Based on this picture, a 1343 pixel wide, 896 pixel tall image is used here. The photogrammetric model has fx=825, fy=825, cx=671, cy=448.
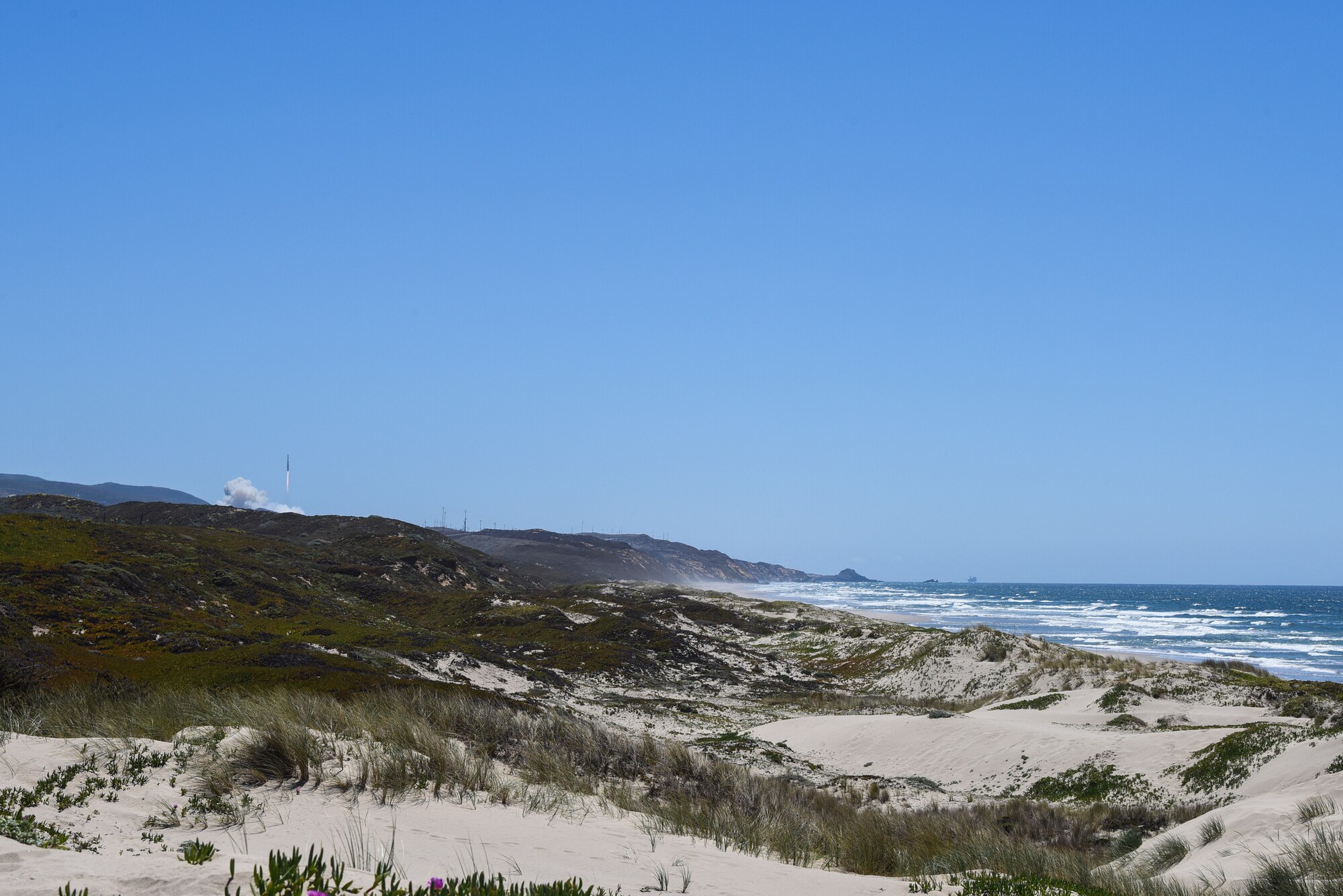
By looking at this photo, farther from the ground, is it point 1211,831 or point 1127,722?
point 1211,831

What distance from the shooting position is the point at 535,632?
167 ft

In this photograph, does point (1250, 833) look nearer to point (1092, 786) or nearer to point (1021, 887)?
point (1021, 887)

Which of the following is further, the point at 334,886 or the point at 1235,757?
the point at 1235,757

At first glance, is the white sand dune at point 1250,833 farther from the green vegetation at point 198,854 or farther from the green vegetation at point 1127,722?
the green vegetation at point 1127,722

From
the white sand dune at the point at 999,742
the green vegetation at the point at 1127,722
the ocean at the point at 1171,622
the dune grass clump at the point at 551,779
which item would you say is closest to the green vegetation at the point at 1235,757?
the white sand dune at the point at 999,742

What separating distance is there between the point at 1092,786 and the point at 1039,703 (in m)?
14.6

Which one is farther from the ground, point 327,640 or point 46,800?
point 46,800

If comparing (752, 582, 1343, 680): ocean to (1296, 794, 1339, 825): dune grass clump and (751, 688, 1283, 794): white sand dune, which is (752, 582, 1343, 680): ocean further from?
(1296, 794, 1339, 825): dune grass clump

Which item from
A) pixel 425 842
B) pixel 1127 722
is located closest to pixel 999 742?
pixel 1127 722

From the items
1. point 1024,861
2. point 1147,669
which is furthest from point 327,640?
point 1147,669

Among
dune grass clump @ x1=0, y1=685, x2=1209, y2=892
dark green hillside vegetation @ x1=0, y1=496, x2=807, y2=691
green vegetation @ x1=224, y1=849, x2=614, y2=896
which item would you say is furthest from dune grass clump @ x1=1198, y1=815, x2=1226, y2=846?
dark green hillside vegetation @ x1=0, y1=496, x2=807, y2=691

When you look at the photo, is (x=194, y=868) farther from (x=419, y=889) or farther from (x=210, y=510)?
(x=210, y=510)

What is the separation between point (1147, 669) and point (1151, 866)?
106ft

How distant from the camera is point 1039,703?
3034 cm
